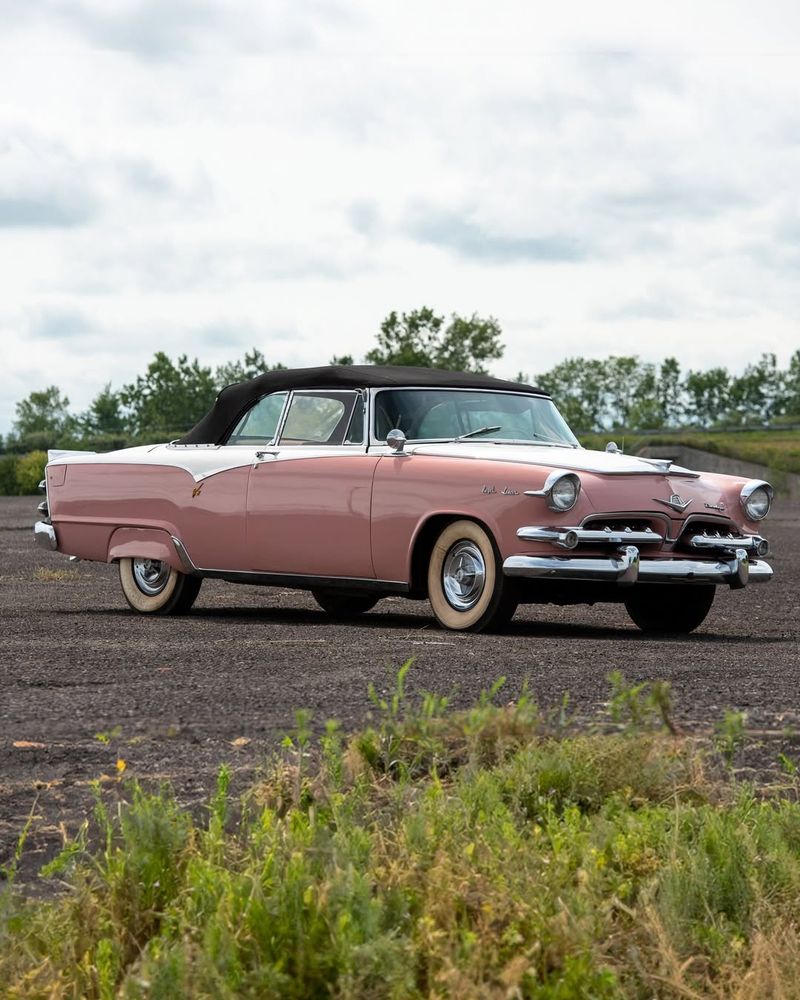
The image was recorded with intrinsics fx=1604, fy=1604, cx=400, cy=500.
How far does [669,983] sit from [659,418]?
119m

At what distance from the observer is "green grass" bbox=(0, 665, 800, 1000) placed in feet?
12.3

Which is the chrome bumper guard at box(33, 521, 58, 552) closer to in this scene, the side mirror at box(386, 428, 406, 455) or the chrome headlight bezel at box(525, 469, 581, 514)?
the side mirror at box(386, 428, 406, 455)

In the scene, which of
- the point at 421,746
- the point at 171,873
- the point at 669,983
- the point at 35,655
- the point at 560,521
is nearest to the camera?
the point at 669,983

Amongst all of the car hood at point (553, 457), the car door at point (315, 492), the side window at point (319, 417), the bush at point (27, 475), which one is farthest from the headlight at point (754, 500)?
the bush at point (27, 475)

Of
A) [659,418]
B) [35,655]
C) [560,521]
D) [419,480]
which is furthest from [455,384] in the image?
[659,418]

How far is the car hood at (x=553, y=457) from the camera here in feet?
30.8

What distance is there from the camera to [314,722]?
6074 mm

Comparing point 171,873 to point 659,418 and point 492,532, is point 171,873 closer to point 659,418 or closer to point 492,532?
point 492,532

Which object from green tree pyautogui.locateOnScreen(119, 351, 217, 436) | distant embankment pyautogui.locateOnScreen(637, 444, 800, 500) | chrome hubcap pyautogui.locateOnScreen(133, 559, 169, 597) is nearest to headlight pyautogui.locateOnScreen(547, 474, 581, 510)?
chrome hubcap pyautogui.locateOnScreen(133, 559, 169, 597)

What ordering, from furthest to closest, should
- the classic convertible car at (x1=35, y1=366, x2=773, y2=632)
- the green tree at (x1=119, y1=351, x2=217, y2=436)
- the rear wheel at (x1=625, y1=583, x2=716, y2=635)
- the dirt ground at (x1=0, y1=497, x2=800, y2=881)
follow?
1. the green tree at (x1=119, y1=351, x2=217, y2=436)
2. the rear wheel at (x1=625, y1=583, x2=716, y2=635)
3. the classic convertible car at (x1=35, y1=366, x2=773, y2=632)
4. the dirt ground at (x1=0, y1=497, x2=800, y2=881)

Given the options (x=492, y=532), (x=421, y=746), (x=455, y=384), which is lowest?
(x=421, y=746)

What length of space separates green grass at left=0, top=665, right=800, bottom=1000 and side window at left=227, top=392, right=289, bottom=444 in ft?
19.7

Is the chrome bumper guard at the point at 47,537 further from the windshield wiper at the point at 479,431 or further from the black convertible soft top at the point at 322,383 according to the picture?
the windshield wiper at the point at 479,431

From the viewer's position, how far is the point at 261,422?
1116cm
